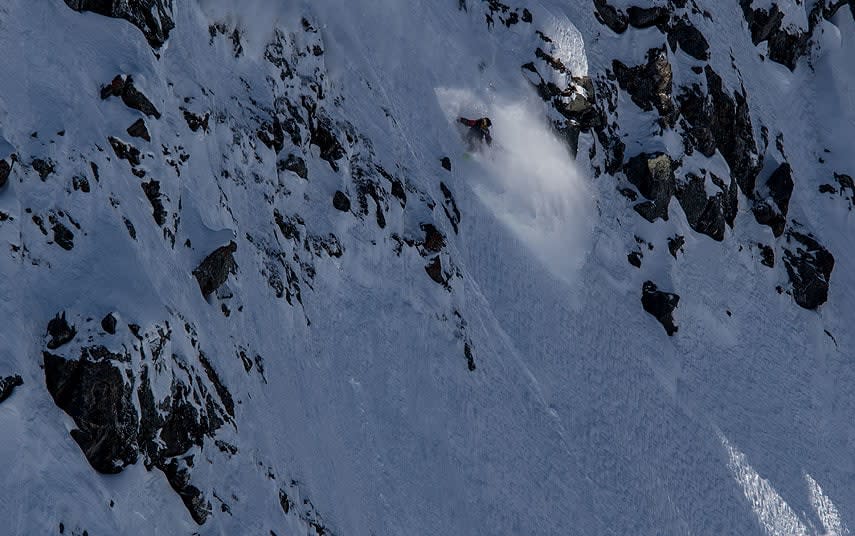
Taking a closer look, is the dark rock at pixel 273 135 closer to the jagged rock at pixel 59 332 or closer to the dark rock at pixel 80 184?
the dark rock at pixel 80 184

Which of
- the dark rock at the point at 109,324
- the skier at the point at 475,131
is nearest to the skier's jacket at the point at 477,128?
the skier at the point at 475,131

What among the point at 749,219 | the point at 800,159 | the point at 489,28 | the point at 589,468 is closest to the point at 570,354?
the point at 589,468

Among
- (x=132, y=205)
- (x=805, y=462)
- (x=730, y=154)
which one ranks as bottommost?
(x=805, y=462)

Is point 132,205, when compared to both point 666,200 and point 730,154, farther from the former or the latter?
point 730,154

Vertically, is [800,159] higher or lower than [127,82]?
lower

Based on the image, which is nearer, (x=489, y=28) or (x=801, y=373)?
(x=489, y=28)

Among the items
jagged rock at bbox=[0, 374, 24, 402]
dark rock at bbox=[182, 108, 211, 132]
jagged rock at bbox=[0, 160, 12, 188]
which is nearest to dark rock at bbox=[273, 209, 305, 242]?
dark rock at bbox=[182, 108, 211, 132]
